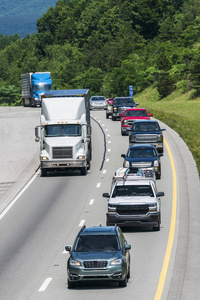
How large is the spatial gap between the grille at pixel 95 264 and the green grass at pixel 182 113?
2179 centimetres

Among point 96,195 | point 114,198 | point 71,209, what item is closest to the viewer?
point 114,198

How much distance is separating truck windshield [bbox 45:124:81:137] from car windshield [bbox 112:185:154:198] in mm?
12749

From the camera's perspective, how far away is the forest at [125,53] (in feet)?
361

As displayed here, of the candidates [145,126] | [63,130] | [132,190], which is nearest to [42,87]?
[145,126]

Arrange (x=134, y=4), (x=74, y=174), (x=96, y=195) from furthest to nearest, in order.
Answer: (x=134, y=4) → (x=74, y=174) → (x=96, y=195)

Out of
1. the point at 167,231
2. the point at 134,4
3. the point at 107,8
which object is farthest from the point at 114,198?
the point at 107,8

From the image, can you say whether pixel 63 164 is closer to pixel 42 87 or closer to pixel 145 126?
pixel 145 126

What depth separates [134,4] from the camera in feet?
564

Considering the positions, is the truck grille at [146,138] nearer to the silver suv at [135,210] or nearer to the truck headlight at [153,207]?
the silver suv at [135,210]

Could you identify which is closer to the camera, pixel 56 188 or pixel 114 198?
pixel 114 198

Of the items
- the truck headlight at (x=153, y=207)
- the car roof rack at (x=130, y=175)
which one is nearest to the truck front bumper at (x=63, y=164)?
the car roof rack at (x=130, y=175)

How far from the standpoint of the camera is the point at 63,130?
3731 cm

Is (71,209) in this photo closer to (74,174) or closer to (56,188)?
(56,188)

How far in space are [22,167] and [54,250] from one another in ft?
63.6
